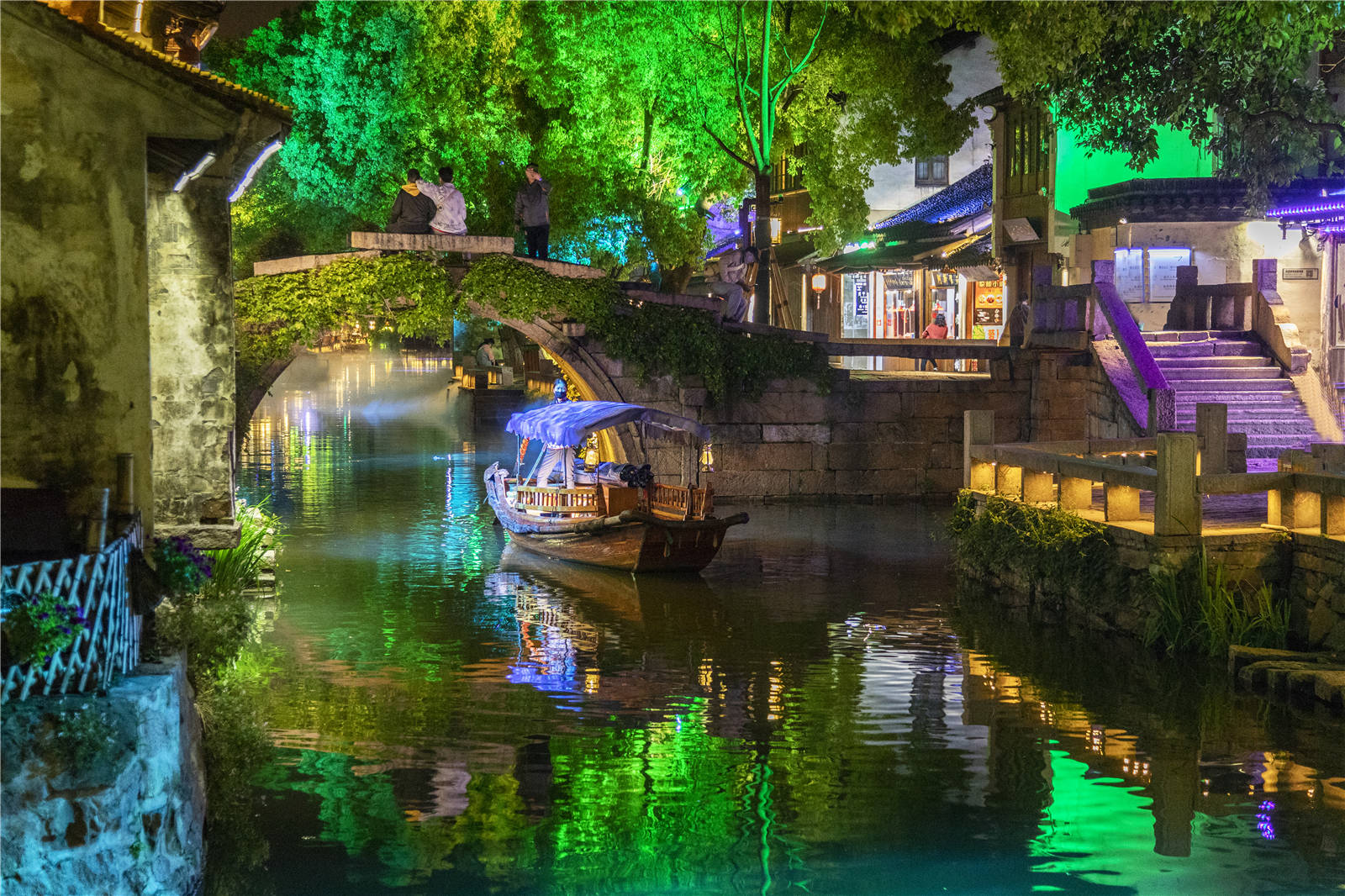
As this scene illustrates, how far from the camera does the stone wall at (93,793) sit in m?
6.02

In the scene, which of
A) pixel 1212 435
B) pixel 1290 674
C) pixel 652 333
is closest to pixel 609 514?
pixel 652 333

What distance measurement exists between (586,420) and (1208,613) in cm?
836

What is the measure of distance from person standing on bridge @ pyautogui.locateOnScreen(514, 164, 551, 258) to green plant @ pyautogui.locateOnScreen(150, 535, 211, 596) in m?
16.1

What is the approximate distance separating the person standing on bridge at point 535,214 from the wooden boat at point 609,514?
519 centimetres

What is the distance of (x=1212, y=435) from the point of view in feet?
53.5

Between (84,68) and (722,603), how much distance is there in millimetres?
9568

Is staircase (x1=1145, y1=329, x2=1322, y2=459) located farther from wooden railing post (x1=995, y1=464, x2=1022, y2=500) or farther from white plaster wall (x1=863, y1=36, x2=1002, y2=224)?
white plaster wall (x1=863, y1=36, x2=1002, y2=224)

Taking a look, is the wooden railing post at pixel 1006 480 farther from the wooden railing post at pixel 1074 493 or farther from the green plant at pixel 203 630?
the green plant at pixel 203 630

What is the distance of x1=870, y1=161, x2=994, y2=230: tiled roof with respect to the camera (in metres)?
34.2

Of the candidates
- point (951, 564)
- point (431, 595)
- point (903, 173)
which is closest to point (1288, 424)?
point (951, 564)

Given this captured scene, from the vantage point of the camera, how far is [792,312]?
41.0 metres

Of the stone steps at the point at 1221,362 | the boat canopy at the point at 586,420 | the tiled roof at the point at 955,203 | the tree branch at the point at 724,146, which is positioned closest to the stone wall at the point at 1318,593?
the boat canopy at the point at 586,420

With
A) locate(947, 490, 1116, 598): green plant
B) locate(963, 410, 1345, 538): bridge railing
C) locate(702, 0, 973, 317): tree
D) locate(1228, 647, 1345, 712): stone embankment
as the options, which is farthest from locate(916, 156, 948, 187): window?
locate(1228, 647, 1345, 712): stone embankment

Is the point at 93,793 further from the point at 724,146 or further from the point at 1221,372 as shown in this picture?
the point at 724,146
